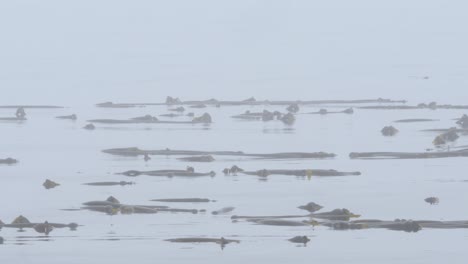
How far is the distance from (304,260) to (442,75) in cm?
7457

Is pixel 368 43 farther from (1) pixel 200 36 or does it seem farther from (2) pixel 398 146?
(2) pixel 398 146

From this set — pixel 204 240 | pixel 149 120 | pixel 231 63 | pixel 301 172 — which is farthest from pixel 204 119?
pixel 231 63

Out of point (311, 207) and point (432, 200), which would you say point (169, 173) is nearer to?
point (311, 207)

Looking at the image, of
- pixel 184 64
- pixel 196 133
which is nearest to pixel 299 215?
pixel 196 133

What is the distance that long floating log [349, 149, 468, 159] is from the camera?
43.9 meters

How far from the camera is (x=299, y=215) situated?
32594 millimetres

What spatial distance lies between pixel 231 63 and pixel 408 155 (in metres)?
83.2

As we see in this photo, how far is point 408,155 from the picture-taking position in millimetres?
44500

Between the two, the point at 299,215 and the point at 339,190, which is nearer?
the point at 299,215

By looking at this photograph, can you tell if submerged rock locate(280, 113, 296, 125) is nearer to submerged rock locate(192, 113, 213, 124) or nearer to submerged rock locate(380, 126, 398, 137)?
submerged rock locate(192, 113, 213, 124)

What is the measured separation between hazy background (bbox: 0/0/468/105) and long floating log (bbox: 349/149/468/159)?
33096 millimetres

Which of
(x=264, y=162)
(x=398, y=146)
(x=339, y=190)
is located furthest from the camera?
(x=398, y=146)

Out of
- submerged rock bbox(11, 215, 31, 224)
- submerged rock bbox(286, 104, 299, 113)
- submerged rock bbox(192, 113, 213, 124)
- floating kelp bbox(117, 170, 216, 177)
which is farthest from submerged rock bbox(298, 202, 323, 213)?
submerged rock bbox(286, 104, 299, 113)

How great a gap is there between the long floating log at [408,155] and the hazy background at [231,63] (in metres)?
33.1
